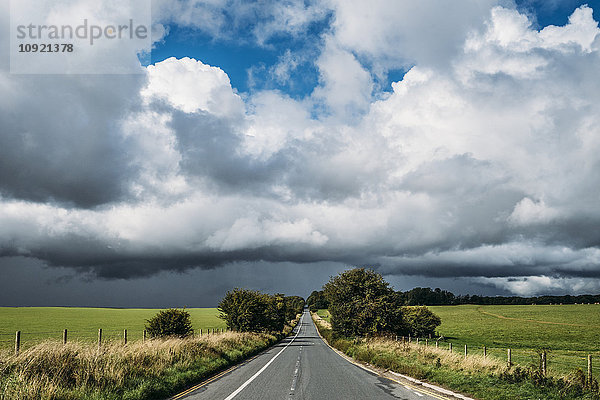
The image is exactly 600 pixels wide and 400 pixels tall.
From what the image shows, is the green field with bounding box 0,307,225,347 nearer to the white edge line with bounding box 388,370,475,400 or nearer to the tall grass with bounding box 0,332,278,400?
the tall grass with bounding box 0,332,278,400

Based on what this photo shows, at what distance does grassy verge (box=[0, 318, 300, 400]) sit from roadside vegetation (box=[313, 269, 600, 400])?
9.58 metres

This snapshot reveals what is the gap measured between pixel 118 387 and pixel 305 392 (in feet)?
18.0

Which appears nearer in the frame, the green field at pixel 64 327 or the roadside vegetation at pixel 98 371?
the roadside vegetation at pixel 98 371

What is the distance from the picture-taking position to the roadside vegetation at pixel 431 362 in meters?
13.1

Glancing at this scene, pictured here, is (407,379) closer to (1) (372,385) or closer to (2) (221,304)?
(1) (372,385)

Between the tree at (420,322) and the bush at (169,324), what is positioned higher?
the bush at (169,324)

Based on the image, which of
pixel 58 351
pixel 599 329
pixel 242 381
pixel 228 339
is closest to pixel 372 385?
pixel 242 381

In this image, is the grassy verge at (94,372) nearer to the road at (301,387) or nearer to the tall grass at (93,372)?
the tall grass at (93,372)

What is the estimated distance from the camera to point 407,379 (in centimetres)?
1758

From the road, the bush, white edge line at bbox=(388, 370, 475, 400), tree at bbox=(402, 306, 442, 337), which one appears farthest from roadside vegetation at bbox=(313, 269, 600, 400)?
tree at bbox=(402, 306, 442, 337)

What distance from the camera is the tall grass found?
10266 millimetres

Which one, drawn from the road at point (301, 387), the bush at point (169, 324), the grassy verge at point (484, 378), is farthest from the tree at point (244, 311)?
the road at point (301, 387)

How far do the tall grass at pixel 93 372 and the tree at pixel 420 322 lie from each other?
159 feet

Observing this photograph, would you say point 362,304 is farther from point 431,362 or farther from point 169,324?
point 431,362
